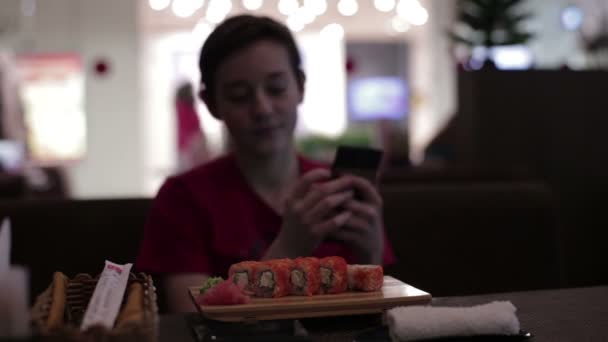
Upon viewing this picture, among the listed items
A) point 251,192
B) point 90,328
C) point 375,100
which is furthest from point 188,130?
point 375,100

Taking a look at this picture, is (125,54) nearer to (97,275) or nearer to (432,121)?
(432,121)

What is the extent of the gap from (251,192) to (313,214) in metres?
0.23

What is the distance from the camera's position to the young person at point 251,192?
108 cm

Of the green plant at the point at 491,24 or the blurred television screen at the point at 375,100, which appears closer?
the green plant at the point at 491,24

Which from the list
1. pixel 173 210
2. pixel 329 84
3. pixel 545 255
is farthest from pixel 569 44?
pixel 173 210

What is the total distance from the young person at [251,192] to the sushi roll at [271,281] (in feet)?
1.08

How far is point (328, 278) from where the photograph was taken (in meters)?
0.75

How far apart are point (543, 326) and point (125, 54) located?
26.4 ft

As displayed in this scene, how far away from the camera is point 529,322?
0.77m

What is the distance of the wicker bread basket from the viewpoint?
1.57 feet

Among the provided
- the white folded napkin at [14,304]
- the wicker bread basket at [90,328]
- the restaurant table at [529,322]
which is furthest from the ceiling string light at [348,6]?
the white folded napkin at [14,304]

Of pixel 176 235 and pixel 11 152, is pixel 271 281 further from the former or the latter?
pixel 11 152

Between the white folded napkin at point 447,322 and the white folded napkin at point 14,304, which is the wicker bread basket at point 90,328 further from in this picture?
the white folded napkin at point 447,322

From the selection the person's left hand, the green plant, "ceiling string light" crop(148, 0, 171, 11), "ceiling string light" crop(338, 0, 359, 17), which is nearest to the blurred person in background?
the green plant
